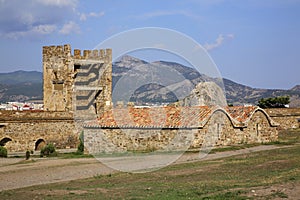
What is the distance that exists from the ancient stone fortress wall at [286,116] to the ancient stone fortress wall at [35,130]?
2067 cm

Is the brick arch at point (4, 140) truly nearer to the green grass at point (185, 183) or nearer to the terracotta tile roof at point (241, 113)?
the terracotta tile roof at point (241, 113)

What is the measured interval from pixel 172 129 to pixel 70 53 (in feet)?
61.1

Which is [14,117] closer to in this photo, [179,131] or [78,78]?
[78,78]

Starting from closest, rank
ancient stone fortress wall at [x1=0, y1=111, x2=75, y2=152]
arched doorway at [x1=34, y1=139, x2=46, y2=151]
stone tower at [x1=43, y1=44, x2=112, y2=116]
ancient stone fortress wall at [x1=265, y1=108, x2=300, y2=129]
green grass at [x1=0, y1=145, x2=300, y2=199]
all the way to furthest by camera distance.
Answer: green grass at [x1=0, y1=145, x2=300, y2=199] < ancient stone fortress wall at [x1=0, y1=111, x2=75, y2=152] < arched doorway at [x1=34, y1=139, x2=46, y2=151] < stone tower at [x1=43, y1=44, x2=112, y2=116] < ancient stone fortress wall at [x1=265, y1=108, x2=300, y2=129]

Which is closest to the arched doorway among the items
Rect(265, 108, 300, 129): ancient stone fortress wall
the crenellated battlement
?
the crenellated battlement

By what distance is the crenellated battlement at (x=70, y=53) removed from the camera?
137 feet

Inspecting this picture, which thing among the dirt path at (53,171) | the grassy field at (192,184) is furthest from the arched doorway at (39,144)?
the grassy field at (192,184)

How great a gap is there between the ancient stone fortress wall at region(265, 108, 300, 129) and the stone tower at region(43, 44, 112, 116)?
56.1 ft

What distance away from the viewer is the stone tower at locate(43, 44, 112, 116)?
41.7 m

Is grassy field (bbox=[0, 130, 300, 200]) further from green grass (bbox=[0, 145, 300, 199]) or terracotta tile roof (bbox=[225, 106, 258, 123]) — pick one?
terracotta tile roof (bbox=[225, 106, 258, 123])

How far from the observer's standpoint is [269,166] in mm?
17156

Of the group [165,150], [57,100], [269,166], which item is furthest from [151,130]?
[57,100]

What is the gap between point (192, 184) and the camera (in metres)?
13.8

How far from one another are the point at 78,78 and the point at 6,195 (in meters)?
30.0
